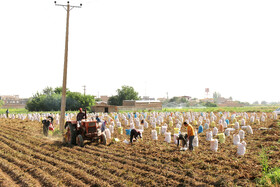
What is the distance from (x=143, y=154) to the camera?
10.1 meters

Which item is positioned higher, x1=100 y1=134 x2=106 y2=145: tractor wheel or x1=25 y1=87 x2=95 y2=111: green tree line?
x1=25 y1=87 x2=95 y2=111: green tree line

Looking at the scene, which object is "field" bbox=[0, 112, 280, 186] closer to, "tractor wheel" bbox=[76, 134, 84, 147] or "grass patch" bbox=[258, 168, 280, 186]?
"grass patch" bbox=[258, 168, 280, 186]

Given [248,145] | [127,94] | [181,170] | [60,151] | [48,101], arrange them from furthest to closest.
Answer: [127,94] → [48,101] → [248,145] → [60,151] → [181,170]

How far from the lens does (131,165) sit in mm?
8609

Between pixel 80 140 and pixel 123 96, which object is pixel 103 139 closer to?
pixel 80 140

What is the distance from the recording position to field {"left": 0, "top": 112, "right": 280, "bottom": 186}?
7.11 m

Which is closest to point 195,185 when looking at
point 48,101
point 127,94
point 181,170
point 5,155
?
point 181,170

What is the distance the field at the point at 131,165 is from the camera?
7.11 metres

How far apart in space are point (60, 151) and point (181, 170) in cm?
550

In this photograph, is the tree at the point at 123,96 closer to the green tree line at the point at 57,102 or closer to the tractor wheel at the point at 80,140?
the green tree line at the point at 57,102

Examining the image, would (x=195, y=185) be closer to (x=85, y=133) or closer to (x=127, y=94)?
(x=85, y=133)

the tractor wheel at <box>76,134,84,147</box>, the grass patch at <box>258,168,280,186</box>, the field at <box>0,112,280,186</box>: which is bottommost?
the field at <box>0,112,280,186</box>

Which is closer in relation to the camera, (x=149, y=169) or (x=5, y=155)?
(x=149, y=169)

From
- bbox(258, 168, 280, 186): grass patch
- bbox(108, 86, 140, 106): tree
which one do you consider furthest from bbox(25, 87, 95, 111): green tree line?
bbox(258, 168, 280, 186): grass patch
